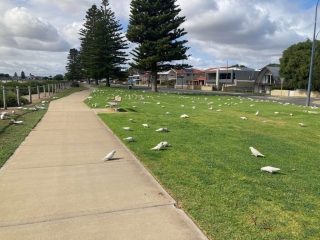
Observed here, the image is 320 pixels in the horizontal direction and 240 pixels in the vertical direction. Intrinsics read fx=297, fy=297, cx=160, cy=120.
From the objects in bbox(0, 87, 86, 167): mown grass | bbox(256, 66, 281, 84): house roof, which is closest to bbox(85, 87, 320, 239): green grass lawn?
bbox(0, 87, 86, 167): mown grass

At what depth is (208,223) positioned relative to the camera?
3240 mm

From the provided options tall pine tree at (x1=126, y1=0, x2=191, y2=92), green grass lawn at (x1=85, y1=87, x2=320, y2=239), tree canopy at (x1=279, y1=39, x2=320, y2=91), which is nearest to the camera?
green grass lawn at (x1=85, y1=87, x2=320, y2=239)

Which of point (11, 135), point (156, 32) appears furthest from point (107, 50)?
point (11, 135)

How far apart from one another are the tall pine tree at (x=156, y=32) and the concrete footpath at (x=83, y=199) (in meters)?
29.8

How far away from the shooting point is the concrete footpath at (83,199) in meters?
3.12

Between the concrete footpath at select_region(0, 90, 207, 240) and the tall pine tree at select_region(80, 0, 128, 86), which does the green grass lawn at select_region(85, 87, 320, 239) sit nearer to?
the concrete footpath at select_region(0, 90, 207, 240)

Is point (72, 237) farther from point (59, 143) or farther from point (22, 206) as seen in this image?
point (59, 143)

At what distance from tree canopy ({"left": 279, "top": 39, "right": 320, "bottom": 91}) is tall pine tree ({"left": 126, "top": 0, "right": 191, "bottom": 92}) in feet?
65.7

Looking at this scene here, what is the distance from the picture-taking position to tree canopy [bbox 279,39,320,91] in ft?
142

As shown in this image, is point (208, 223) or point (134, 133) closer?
point (208, 223)

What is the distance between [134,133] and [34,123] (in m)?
3.78

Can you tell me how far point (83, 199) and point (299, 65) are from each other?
4824 cm

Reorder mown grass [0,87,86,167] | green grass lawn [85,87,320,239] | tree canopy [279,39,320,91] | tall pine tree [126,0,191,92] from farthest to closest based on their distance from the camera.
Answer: tree canopy [279,39,320,91], tall pine tree [126,0,191,92], mown grass [0,87,86,167], green grass lawn [85,87,320,239]

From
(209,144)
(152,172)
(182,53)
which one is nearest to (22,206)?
(152,172)
